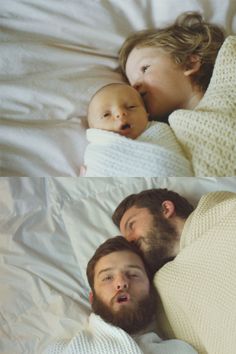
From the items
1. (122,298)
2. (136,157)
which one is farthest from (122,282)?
(136,157)

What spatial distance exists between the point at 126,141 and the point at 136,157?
0.02 m

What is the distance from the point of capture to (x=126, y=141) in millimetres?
660

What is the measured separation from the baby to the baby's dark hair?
0.09 m

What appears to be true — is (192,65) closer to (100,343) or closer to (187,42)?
(187,42)

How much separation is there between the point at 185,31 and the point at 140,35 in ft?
0.22

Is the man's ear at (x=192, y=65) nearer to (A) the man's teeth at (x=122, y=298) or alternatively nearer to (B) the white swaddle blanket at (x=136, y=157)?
(B) the white swaddle blanket at (x=136, y=157)

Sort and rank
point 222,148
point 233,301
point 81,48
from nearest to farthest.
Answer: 1. point 233,301
2. point 222,148
3. point 81,48

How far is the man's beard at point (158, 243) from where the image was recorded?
60 cm

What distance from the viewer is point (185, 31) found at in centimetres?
81

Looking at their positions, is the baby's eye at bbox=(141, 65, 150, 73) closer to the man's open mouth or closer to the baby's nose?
the baby's nose

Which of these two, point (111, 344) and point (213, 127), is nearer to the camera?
point (111, 344)

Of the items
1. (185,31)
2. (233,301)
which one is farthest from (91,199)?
(185,31)

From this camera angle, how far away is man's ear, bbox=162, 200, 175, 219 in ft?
2.05

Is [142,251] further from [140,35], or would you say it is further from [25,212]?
[140,35]
